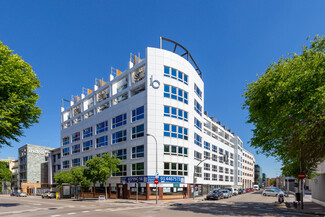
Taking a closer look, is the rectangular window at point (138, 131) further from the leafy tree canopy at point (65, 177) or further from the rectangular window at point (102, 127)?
the leafy tree canopy at point (65, 177)

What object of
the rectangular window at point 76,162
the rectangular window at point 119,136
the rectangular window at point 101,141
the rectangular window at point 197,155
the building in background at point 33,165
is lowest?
the building in background at point 33,165

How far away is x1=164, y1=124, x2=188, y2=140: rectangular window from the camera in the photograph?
138ft

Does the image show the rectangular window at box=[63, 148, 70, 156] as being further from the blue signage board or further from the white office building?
the blue signage board

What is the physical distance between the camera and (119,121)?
48.2m

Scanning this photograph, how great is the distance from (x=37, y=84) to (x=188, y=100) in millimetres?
25545

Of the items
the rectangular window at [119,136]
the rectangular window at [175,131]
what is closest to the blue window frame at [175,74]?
the rectangular window at [175,131]

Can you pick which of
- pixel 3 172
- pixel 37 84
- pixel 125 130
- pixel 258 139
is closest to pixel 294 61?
pixel 258 139

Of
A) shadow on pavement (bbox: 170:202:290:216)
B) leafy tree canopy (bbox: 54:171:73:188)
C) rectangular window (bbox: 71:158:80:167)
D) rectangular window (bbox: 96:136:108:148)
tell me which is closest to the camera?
shadow on pavement (bbox: 170:202:290:216)

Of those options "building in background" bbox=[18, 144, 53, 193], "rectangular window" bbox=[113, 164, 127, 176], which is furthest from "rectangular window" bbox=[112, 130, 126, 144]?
"building in background" bbox=[18, 144, 53, 193]

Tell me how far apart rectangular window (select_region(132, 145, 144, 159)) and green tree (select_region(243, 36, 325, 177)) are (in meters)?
20.8

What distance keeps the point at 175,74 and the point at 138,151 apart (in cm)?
1399

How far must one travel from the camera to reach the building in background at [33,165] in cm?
9531

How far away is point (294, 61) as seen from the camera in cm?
2073

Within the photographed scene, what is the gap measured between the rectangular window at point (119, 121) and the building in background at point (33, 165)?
2226 inches
